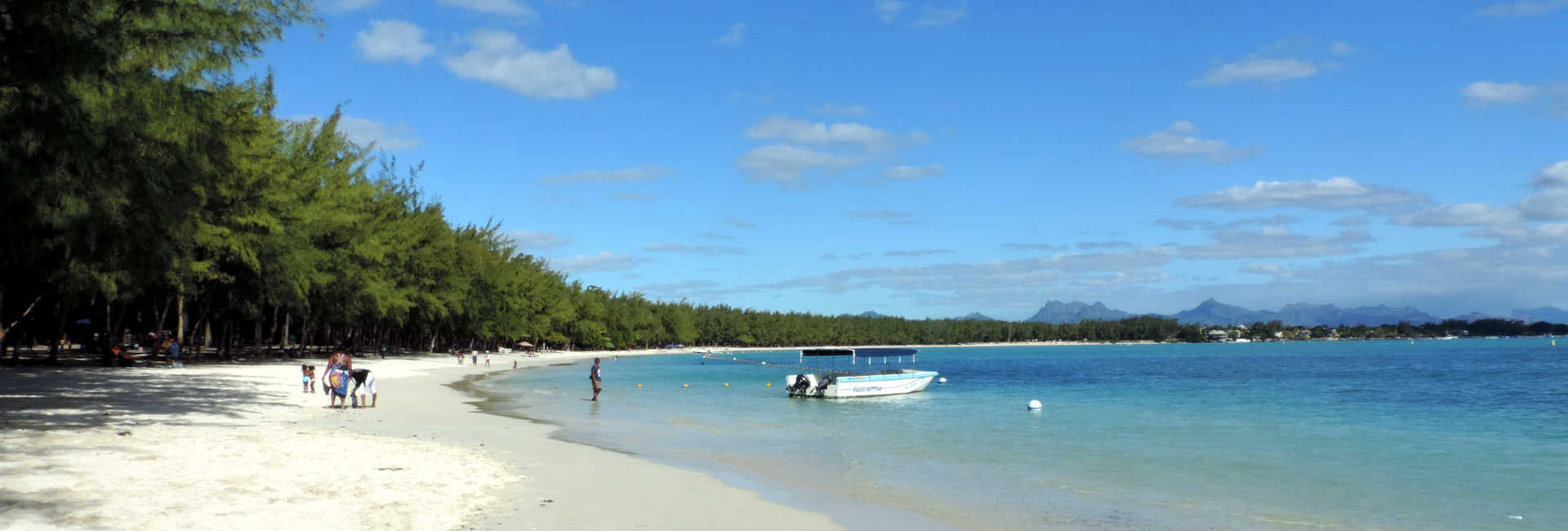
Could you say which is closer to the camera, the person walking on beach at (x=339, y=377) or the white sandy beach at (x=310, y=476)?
the white sandy beach at (x=310, y=476)

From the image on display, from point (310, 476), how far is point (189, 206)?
870cm

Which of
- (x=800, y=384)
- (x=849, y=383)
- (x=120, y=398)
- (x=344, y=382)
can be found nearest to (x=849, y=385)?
(x=849, y=383)

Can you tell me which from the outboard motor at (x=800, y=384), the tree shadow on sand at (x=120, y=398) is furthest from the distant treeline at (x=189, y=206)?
the outboard motor at (x=800, y=384)

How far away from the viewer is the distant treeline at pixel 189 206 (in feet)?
50.4

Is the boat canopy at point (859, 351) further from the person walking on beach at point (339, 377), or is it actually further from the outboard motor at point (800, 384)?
the person walking on beach at point (339, 377)

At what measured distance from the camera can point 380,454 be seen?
57.6ft

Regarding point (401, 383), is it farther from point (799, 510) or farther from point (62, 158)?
point (799, 510)

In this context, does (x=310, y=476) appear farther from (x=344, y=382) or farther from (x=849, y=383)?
(x=849, y=383)

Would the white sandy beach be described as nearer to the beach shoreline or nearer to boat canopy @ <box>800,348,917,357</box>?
the beach shoreline

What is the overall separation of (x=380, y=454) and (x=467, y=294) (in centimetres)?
8153

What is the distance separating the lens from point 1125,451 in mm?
28203

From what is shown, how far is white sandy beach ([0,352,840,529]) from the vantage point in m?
11.5

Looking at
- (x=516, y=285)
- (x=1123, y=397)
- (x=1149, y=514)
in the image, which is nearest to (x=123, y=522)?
(x=1149, y=514)

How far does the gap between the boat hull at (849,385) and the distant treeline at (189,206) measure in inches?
1033
